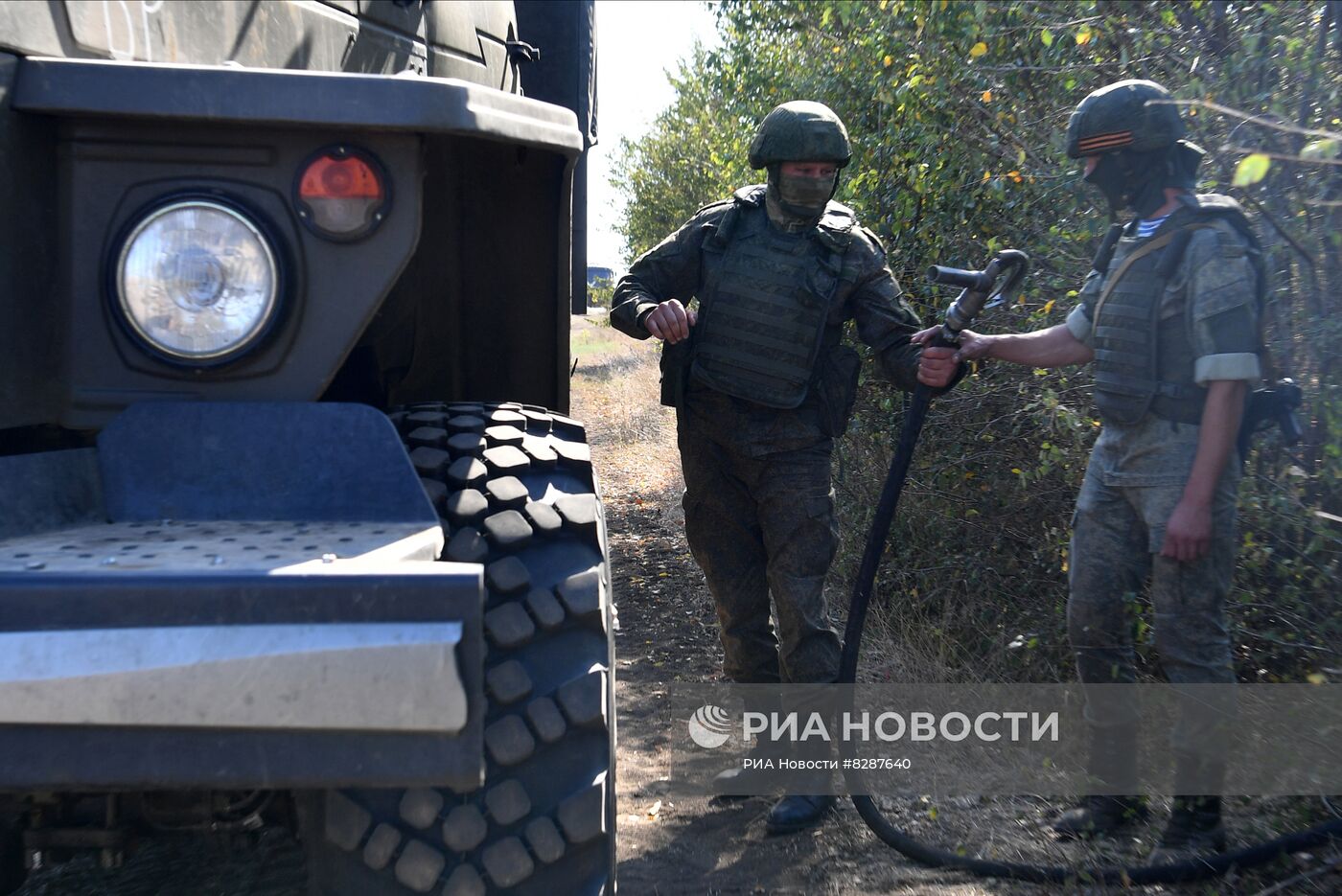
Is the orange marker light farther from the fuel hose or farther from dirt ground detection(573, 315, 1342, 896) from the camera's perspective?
dirt ground detection(573, 315, 1342, 896)

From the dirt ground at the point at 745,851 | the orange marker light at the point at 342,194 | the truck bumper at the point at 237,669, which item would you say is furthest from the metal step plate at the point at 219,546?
the dirt ground at the point at 745,851

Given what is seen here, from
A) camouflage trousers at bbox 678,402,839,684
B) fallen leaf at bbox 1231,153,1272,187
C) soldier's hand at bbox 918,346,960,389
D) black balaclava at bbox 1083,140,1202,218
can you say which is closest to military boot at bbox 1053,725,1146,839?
camouflage trousers at bbox 678,402,839,684

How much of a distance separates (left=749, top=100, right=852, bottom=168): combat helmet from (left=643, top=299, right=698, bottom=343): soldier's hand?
1.66ft

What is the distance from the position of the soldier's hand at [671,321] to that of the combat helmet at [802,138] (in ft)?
1.66

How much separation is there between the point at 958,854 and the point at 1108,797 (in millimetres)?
477

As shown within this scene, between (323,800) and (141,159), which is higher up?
(141,159)

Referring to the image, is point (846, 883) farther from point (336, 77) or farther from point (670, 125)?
point (670, 125)

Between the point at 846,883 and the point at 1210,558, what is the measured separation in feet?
3.87

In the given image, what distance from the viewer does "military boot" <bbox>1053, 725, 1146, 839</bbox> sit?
329cm

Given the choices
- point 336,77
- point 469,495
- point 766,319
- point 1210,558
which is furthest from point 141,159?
point 1210,558

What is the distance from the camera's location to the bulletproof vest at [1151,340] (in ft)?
9.93

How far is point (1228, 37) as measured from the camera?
369 cm

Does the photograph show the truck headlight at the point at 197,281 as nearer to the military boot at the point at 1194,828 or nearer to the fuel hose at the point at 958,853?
the fuel hose at the point at 958,853

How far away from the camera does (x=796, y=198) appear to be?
3605mm
